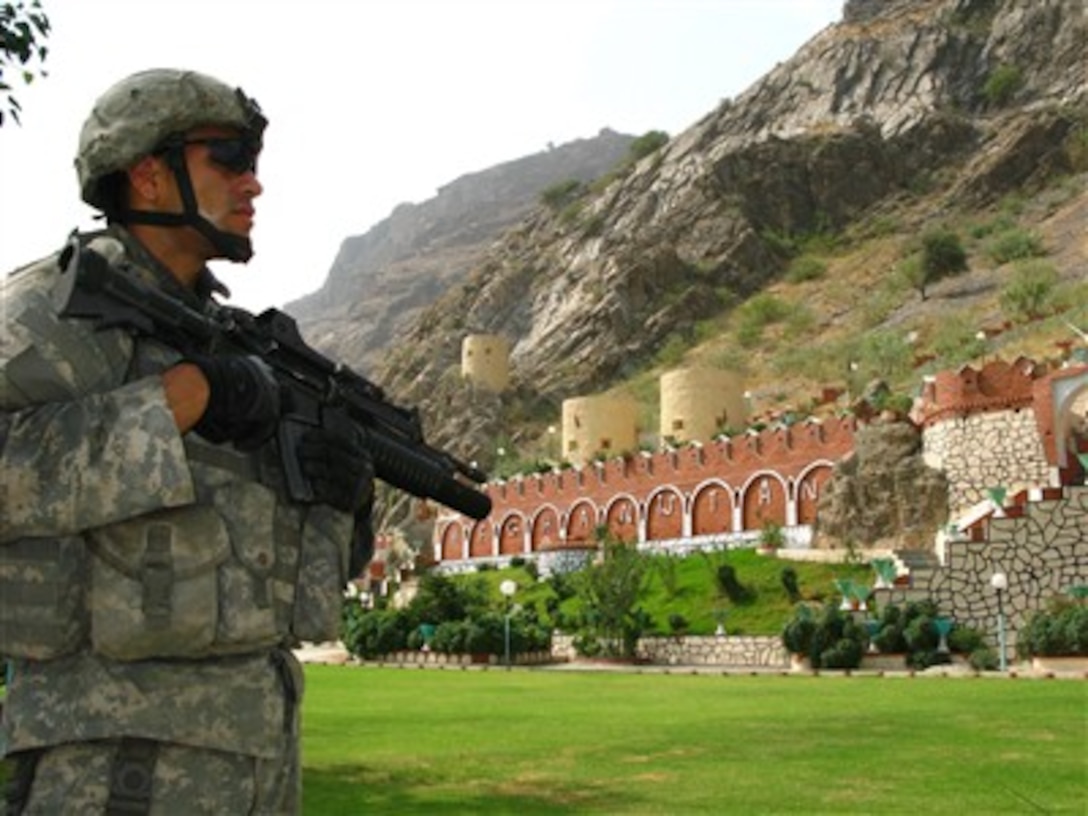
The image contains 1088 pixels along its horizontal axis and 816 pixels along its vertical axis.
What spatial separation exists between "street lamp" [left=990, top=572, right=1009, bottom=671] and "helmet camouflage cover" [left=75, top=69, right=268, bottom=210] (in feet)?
66.6

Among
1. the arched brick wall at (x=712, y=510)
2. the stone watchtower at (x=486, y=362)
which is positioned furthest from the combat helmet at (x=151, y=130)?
the stone watchtower at (x=486, y=362)

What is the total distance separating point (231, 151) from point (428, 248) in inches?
6729

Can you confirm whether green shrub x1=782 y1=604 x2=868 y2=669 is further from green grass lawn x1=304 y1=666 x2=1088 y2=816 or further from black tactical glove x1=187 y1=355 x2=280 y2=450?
black tactical glove x1=187 y1=355 x2=280 y2=450

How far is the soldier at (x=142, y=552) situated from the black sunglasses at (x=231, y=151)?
0.28 feet

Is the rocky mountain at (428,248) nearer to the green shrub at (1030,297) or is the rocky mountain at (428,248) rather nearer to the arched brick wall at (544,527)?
the green shrub at (1030,297)

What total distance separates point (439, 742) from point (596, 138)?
182 m

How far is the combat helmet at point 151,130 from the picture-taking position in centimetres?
294

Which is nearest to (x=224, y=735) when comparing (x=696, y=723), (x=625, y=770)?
(x=625, y=770)

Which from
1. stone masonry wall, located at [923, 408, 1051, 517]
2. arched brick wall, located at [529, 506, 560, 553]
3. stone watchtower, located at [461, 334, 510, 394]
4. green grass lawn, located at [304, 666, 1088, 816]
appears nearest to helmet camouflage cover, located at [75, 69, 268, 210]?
green grass lawn, located at [304, 666, 1088, 816]

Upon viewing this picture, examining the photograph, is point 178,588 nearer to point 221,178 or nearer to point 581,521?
point 221,178

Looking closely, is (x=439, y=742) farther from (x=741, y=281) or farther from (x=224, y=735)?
(x=741, y=281)

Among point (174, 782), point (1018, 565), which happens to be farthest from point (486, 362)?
point (174, 782)

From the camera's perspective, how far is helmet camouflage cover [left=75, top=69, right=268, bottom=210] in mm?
2938

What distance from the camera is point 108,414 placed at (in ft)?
8.32
